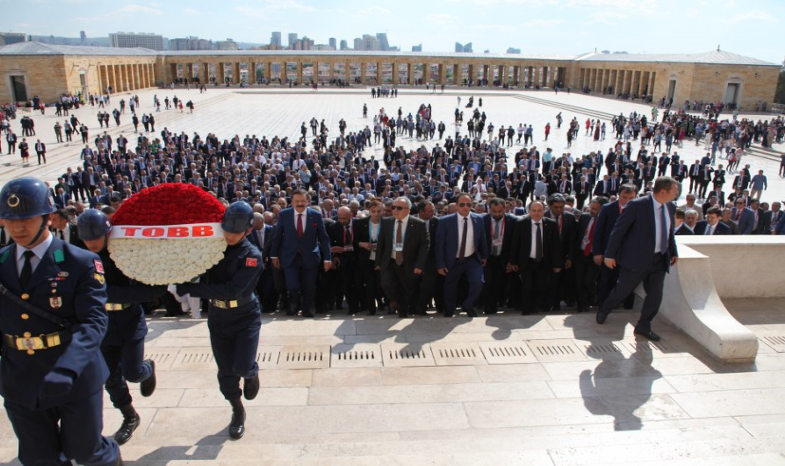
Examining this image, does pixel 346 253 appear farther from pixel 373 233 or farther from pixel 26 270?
pixel 26 270

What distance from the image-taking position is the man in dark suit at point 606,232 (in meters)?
5.88

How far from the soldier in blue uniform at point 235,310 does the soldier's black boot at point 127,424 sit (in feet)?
1.96

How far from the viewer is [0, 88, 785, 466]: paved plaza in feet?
10.2

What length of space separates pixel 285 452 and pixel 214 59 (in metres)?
66.2

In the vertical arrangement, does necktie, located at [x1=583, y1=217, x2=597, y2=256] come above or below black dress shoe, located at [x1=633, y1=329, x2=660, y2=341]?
above

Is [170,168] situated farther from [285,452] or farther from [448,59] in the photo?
[448,59]

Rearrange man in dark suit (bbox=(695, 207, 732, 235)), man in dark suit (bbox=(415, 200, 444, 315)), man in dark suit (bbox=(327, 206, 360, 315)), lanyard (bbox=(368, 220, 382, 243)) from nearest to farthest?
man in dark suit (bbox=(415, 200, 444, 315)) → lanyard (bbox=(368, 220, 382, 243)) → man in dark suit (bbox=(327, 206, 360, 315)) → man in dark suit (bbox=(695, 207, 732, 235))

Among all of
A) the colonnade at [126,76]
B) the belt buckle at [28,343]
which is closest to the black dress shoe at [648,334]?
the belt buckle at [28,343]

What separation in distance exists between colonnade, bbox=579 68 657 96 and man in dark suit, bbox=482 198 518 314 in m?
48.2

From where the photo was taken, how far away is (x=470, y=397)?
395 centimetres

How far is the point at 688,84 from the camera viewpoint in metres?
42.5

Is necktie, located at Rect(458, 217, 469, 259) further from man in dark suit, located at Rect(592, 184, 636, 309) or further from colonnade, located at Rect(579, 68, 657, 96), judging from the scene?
colonnade, located at Rect(579, 68, 657, 96)

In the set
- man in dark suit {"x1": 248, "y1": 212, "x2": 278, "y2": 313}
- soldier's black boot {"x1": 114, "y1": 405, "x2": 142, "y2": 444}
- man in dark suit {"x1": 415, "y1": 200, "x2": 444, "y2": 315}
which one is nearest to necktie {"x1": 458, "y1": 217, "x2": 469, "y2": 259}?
man in dark suit {"x1": 415, "y1": 200, "x2": 444, "y2": 315}

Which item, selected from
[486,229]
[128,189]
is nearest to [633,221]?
[486,229]
